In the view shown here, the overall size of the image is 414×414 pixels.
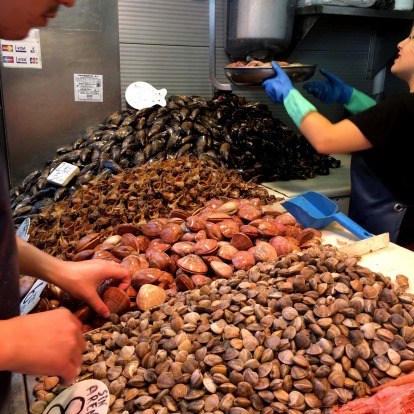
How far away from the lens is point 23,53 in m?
3.26

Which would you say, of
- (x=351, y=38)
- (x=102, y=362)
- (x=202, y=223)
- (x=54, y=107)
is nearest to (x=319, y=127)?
(x=202, y=223)

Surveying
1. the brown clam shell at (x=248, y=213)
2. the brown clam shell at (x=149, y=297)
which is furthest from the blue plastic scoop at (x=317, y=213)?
the brown clam shell at (x=149, y=297)

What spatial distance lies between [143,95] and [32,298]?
2514mm

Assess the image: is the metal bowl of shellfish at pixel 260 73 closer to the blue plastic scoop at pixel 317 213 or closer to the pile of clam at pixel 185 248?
the blue plastic scoop at pixel 317 213

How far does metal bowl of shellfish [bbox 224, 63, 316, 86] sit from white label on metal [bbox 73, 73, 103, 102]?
1136 millimetres

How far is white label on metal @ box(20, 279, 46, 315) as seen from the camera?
136cm

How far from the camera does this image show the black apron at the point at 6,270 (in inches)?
34.2

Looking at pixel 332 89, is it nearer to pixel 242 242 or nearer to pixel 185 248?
pixel 242 242

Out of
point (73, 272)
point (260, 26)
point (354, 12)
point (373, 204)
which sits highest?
point (354, 12)

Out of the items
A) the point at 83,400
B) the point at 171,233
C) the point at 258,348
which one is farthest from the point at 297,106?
the point at 83,400

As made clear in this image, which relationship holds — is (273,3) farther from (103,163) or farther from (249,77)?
(103,163)

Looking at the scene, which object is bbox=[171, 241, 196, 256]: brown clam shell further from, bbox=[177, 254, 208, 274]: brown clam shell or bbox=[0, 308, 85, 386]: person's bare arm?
bbox=[0, 308, 85, 386]: person's bare arm

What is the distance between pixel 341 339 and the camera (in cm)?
120

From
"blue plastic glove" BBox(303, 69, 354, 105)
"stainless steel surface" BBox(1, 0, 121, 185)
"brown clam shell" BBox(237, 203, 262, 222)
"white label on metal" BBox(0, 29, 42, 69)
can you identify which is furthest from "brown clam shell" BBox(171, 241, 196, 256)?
"white label on metal" BBox(0, 29, 42, 69)
